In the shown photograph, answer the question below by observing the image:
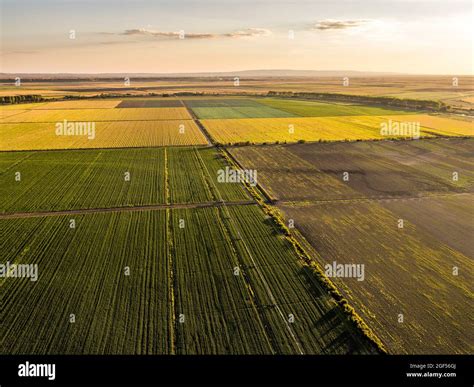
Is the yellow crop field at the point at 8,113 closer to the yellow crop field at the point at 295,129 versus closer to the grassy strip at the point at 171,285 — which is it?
the yellow crop field at the point at 295,129

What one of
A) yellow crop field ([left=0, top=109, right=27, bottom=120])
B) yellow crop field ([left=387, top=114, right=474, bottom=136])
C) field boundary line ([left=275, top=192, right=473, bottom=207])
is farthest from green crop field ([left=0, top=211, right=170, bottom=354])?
yellow crop field ([left=0, top=109, right=27, bottom=120])

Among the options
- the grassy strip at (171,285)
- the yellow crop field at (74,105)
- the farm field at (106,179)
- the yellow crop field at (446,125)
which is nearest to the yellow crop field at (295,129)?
the yellow crop field at (446,125)

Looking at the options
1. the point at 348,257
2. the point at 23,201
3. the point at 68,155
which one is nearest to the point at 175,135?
the point at 68,155

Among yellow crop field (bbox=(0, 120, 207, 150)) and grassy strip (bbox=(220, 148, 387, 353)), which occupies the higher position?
yellow crop field (bbox=(0, 120, 207, 150))

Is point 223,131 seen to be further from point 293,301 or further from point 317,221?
point 293,301

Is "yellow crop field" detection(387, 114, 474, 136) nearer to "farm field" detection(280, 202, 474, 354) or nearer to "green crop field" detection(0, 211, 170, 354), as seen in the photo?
"farm field" detection(280, 202, 474, 354)

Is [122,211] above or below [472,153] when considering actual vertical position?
below
